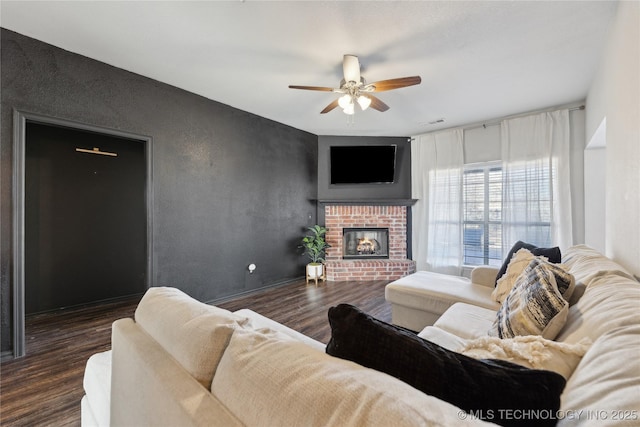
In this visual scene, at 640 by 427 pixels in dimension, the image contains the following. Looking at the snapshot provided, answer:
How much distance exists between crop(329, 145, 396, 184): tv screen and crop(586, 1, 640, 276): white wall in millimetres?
2821

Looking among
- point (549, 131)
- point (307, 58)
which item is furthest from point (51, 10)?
point (549, 131)

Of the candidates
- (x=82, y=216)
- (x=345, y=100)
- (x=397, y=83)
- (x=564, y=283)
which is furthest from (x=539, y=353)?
(x=82, y=216)

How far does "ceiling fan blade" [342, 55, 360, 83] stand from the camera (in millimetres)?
2361

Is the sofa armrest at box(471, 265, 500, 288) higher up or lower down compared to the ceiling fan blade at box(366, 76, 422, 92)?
lower down

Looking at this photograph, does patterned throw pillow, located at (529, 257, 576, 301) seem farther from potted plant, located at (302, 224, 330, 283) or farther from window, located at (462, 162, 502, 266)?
potted plant, located at (302, 224, 330, 283)

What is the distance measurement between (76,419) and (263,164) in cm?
321

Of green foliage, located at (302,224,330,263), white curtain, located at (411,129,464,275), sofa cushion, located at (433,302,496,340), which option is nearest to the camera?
sofa cushion, located at (433,302,496,340)

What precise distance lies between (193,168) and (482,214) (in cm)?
422

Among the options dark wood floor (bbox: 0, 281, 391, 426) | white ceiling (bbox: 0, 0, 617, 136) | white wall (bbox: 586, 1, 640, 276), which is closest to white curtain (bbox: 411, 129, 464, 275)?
dark wood floor (bbox: 0, 281, 391, 426)

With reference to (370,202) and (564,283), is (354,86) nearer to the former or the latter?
(564,283)

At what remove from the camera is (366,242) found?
4.97m

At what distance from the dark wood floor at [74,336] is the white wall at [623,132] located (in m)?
1.96

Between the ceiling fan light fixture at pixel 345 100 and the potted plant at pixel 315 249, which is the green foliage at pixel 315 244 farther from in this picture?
the ceiling fan light fixture at pixel 345 100

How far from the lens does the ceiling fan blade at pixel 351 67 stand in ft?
7.75
